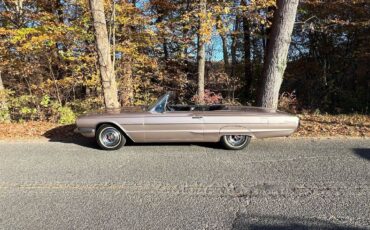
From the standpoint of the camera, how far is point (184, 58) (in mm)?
15242

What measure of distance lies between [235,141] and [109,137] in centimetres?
268


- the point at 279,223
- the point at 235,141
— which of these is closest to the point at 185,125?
the point at 235,141

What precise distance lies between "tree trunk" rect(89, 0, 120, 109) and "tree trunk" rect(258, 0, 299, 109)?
171 inches

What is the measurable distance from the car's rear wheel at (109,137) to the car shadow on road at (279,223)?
3641 mm

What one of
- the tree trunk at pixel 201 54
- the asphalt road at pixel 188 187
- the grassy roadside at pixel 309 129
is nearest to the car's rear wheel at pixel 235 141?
the asphalt road at pixel 188 187

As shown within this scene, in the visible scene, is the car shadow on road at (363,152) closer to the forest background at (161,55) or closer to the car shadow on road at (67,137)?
the forest background at (161,55)

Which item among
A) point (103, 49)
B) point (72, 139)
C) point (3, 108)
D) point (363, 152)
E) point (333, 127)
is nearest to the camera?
point (363, 152)

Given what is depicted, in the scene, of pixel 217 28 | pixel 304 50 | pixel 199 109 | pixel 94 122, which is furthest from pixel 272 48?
pixel 304 50

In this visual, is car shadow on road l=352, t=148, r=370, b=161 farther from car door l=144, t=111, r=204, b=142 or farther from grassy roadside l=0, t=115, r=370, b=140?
car door l=144, t=111, r=204, b=142

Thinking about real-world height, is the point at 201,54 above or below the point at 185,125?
above

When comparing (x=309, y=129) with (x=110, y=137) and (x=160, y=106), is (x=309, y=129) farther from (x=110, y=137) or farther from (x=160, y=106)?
(x=110, y=137)

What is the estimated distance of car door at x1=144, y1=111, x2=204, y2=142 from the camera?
6336mm

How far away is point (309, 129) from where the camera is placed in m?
8.01

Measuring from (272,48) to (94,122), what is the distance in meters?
5.11
